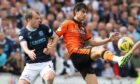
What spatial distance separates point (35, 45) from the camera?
14.0 meters

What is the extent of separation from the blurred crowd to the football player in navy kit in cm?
350

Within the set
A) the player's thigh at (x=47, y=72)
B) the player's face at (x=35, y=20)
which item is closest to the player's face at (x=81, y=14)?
the player's face at (x=35, y=20)

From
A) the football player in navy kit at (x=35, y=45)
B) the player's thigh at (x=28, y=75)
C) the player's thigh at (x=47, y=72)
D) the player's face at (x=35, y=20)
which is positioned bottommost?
the player's thigh at (x=28, y=75)

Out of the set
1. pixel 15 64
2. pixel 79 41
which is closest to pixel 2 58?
pixel 15 64

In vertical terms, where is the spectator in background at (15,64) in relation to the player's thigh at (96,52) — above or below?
below

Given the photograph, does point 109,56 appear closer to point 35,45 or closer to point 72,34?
point 72,34

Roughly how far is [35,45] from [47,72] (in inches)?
30.1

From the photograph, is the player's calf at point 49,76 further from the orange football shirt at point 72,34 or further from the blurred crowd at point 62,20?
the blurred crowd at point 62,20

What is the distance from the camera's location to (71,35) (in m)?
13.9

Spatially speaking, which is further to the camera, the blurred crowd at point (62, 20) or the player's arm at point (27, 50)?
the blurred crowd at point (62, 20)

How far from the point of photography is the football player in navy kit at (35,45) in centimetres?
1387

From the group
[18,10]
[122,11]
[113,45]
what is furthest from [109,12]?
[18,10]

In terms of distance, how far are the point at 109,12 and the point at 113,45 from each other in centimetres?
259

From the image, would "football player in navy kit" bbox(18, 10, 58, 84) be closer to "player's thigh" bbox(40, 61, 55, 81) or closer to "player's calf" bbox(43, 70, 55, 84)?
"player's thigh" bbox(40, 61, 55, 81)
